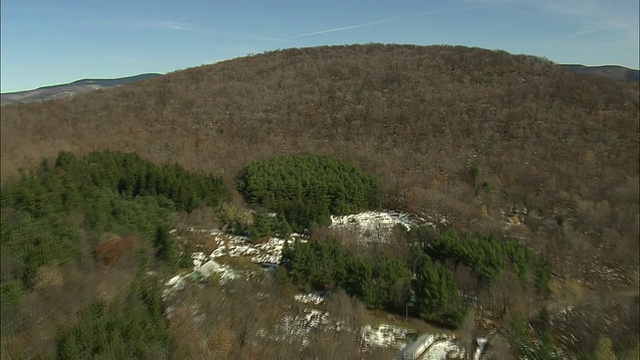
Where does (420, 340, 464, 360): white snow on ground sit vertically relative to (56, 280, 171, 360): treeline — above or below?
below

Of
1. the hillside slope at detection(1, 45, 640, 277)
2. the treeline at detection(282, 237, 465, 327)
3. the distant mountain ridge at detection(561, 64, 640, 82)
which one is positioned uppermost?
the distant mountain ridge at detection(561, 64, 640, 82)

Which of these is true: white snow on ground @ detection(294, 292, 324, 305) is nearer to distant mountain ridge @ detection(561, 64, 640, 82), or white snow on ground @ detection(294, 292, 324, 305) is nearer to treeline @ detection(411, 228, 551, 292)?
treeline @ detection(411, 228, 551, 292)

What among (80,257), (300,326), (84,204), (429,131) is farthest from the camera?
(429,131)

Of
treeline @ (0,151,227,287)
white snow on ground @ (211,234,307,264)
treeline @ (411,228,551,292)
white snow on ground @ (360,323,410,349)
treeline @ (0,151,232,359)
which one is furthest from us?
white snow on ground @ (211,234,307,264)

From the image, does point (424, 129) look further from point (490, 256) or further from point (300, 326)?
point (300, 326)

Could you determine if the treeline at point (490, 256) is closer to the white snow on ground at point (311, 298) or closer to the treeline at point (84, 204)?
the white snow on ground at point (311, 298)

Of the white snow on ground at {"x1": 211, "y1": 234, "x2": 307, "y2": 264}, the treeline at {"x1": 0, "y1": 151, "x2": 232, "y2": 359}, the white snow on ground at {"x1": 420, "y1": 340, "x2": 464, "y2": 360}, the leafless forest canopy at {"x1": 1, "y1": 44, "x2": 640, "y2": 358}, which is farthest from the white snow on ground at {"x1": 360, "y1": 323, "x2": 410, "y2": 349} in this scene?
the leafless forest canopy at {"x1": 1, "y1": 44, "x2": 640, "y2": 358}

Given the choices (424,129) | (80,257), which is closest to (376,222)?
(80,257)
